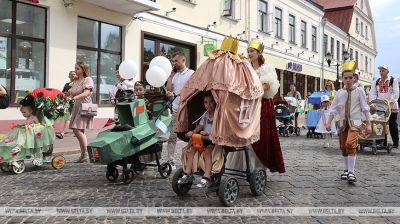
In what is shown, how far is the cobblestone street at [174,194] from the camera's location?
14.0 feet

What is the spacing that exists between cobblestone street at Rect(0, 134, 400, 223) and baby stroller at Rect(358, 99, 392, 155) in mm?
2422

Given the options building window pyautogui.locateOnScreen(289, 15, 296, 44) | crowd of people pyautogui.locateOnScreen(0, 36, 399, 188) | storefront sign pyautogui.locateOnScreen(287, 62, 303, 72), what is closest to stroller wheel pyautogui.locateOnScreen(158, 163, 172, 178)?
crowd of people pyautogui.locateOnScreen(0, 36, 399, 188)

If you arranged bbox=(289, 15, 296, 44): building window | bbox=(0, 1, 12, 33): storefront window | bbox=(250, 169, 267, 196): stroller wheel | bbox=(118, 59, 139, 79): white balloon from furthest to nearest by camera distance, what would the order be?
bbox=(289, 15, 296, 44): building window < bbox=(0, 1, 12, 33): storefront window < bbox=(118, 59, 139, 79): white balloon < bbox=(250, 169, 267, 196): stroller wheel

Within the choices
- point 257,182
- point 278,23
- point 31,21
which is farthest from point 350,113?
point 278,23

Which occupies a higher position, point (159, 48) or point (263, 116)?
point (159, 48)

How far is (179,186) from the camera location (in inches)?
199

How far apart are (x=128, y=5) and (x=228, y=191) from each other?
10980 millimetres

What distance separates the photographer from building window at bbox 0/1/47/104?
38.1 feet

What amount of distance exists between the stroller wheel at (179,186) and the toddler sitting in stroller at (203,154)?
48mm

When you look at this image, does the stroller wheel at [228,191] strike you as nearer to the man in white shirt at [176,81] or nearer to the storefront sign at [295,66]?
the man in white shirt at [176,81]

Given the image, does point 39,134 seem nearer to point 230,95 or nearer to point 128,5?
point 230,95

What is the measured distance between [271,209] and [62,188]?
2757 mm

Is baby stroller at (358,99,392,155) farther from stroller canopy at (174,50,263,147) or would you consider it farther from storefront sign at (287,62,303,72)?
storefront sign at (287,62,303,72)

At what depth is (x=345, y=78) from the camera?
618 centimetres
